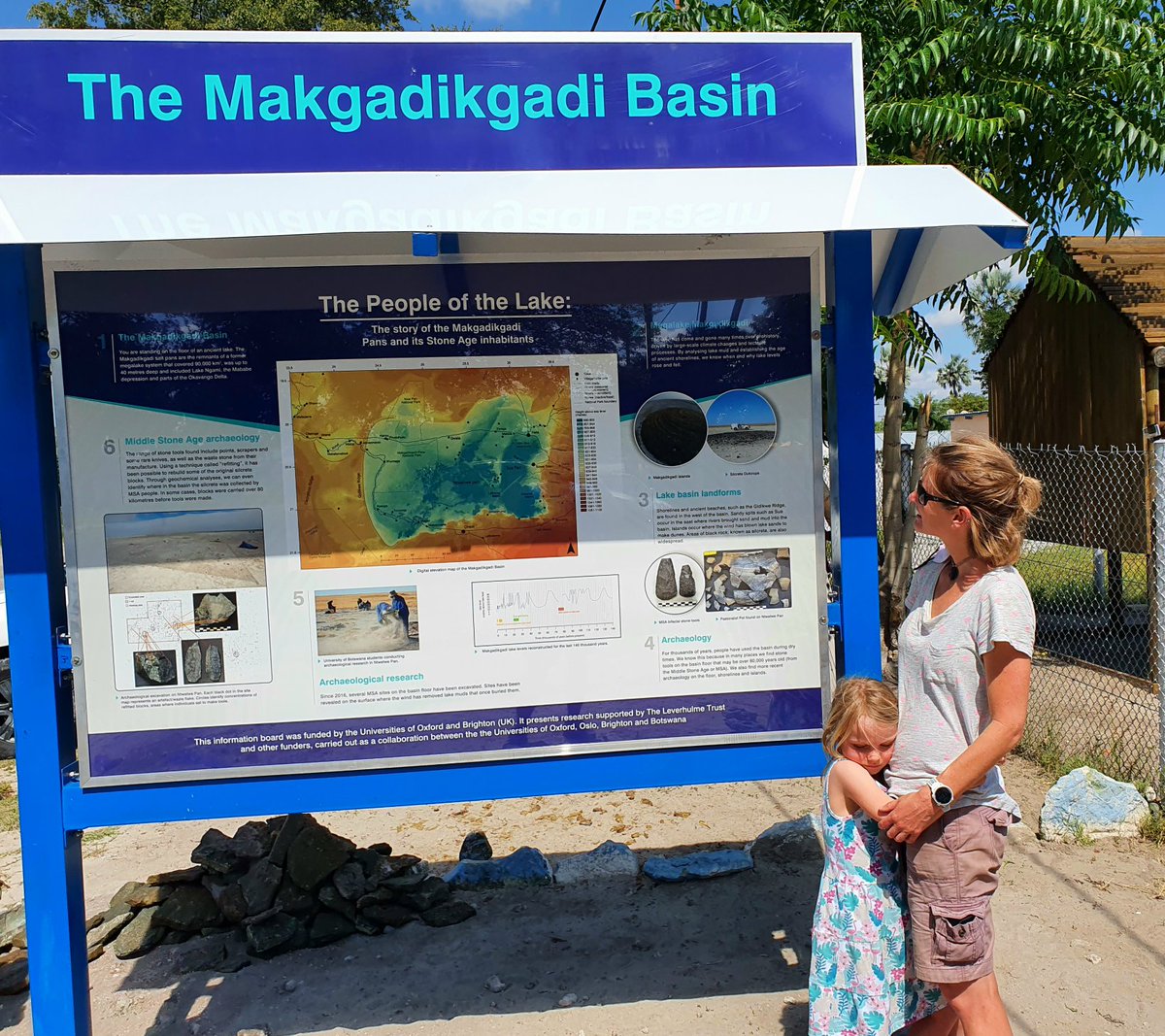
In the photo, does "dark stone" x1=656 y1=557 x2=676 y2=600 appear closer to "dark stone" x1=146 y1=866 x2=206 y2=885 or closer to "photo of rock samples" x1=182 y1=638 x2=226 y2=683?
"photo of rock samples" x1=182 y1=638 x2=226 y2=683

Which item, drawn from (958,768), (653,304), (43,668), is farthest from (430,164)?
(958,768)

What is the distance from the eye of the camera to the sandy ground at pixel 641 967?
3277 mm

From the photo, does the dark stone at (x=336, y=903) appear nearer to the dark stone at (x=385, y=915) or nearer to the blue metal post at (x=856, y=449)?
the dark stone at (x=385, y=915)

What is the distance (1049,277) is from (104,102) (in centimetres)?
670

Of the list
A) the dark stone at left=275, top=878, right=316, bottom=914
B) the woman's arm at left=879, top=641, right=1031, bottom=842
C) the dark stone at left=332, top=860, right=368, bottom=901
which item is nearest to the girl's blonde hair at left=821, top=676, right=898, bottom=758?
the woman's arm at left=879, top=641, right=1031, bottom=842

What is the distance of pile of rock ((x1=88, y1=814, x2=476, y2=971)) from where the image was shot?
3.84 meters

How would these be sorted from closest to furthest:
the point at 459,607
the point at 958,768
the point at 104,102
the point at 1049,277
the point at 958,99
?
the point at 958,768 → the point at 104,102 → the point at 459,607 → the point at 958,99 → the point at 1049,277

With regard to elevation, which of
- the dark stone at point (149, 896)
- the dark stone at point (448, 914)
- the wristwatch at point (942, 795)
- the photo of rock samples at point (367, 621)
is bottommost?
the dark stone at point (448, 914)

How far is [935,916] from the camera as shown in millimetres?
2414

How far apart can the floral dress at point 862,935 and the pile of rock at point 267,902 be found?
1.95 meters

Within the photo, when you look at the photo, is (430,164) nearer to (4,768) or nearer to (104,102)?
(104,102)

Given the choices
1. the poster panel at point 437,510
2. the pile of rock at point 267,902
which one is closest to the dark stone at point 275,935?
the pile of rock at point 267,902

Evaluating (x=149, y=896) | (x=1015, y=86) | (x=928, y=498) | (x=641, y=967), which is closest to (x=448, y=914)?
(x=641, y=967)

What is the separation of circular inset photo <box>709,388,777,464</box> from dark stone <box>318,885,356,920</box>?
8.22ft
